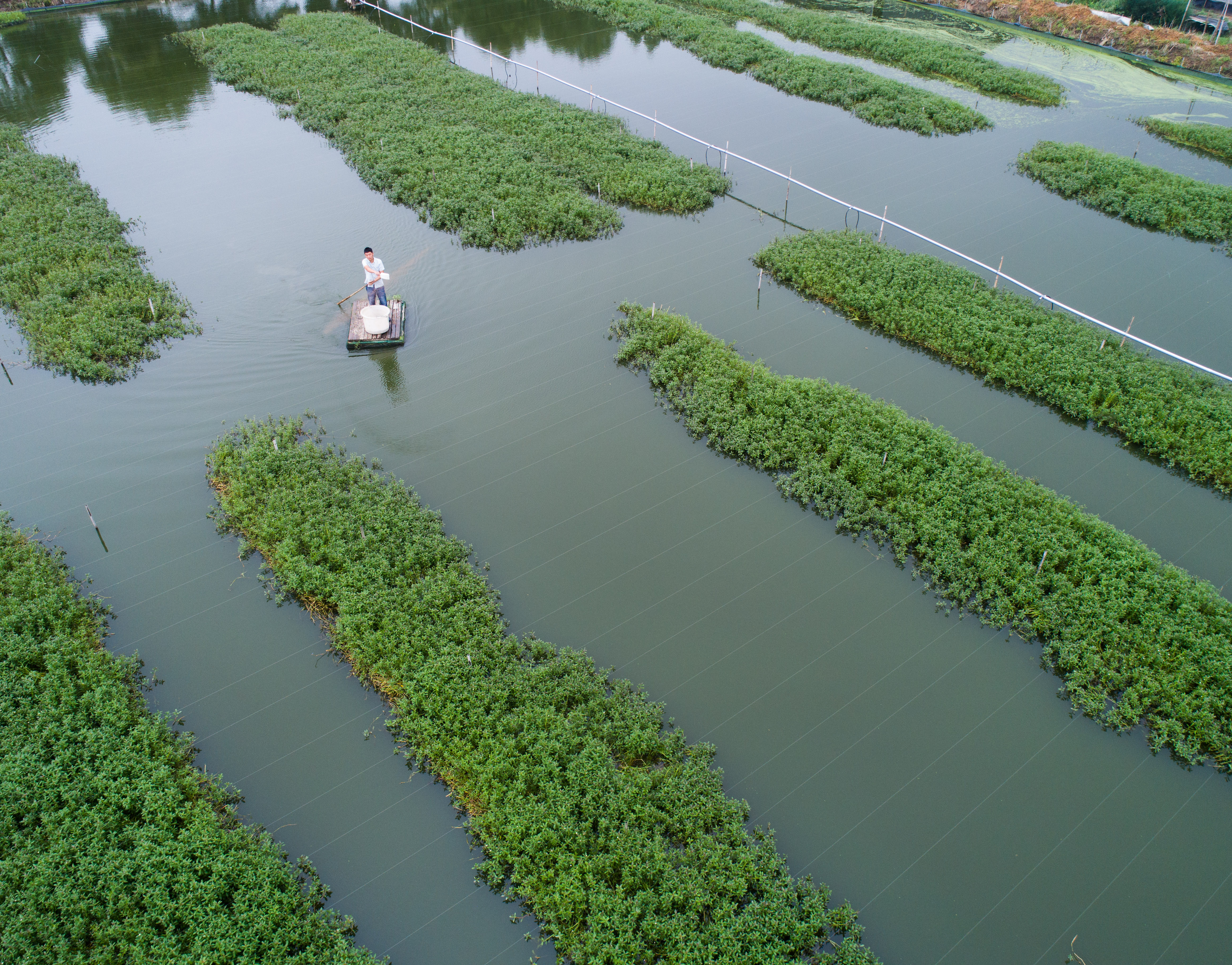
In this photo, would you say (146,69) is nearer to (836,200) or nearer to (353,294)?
(353,294)

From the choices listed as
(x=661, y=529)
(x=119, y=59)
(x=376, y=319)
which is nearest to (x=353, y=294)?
(x=376, y=319)

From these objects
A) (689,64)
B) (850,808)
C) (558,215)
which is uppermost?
(689,64)

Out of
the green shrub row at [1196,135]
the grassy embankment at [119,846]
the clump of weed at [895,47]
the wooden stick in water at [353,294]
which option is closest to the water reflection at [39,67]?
the wooden stick in water at [353,294]

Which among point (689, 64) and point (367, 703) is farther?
point (689, 64)

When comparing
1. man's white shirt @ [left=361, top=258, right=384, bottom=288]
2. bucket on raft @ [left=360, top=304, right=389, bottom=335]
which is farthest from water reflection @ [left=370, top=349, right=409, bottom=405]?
man's white shirt @ [left=361, top=258, right=384, bottom=288]

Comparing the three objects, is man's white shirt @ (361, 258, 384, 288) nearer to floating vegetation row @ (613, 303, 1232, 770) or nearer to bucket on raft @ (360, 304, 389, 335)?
bucket on raft @ (360, 304, 389, 335)

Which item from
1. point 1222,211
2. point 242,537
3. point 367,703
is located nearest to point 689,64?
point 1222,211

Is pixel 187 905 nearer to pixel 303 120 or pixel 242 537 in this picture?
pixel 242 537
